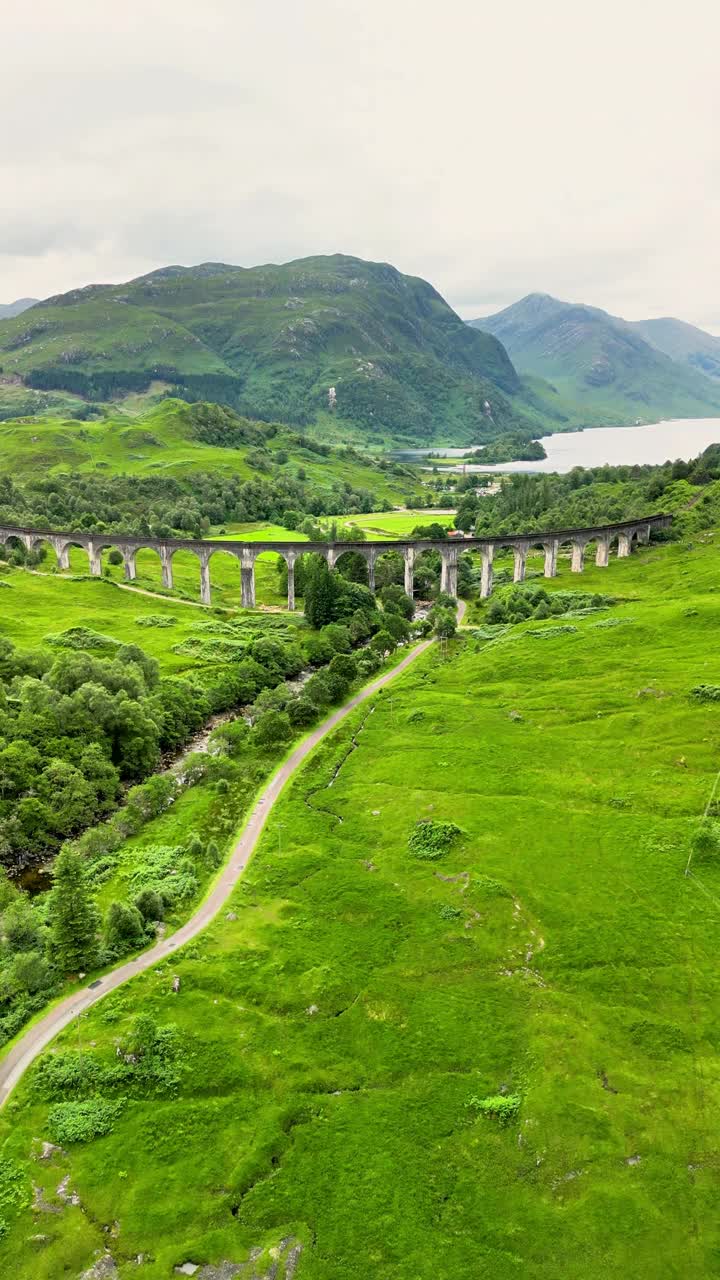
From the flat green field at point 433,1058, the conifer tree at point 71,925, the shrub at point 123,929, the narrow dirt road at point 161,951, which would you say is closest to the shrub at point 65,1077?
the flat green field at point 433,1058

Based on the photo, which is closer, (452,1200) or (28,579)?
(452,1200)

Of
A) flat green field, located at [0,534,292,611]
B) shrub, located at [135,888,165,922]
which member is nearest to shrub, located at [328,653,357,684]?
shrub, located at [135,888,165,922]

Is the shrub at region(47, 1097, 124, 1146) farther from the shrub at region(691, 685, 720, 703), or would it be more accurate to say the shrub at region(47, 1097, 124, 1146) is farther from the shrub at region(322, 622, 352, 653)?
the shrub at region(322, 622, 352, 653)

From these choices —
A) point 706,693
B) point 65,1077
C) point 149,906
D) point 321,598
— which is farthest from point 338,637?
point 65,1077

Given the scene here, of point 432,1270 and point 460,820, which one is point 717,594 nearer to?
point 460,820

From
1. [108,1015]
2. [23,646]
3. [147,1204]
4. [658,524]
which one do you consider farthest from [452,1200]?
[658,524]
